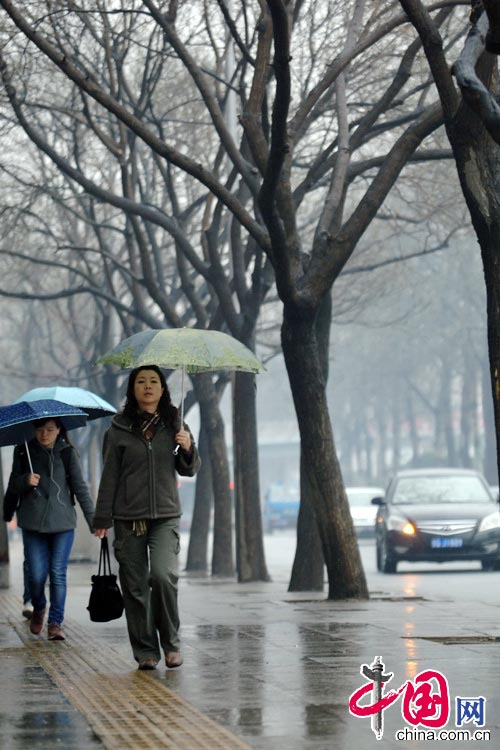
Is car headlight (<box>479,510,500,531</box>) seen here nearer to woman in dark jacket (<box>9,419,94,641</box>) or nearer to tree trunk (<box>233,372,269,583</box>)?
tree trunk (<box>233,372,269,583</box>)

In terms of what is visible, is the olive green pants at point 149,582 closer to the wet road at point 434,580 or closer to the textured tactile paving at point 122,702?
the textured tactile paving at point 122,702

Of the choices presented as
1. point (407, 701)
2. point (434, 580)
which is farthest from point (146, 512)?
point (434, 580)

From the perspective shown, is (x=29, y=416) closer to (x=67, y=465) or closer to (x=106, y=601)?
(x=67, y=465)

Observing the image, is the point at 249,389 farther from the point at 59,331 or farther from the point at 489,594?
the point at 59,331

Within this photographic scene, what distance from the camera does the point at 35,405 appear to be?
12.5m

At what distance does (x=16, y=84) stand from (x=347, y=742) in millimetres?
17349

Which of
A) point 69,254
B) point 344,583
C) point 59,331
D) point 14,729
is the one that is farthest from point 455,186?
point 59,331

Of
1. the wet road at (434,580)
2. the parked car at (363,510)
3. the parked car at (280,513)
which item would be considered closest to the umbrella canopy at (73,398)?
the wet road at (434,580)

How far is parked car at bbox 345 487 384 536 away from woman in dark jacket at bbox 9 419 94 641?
35.2 m

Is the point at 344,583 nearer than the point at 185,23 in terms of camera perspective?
Yes

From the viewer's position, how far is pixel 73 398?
1314cm

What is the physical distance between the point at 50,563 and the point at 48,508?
17.6 inches

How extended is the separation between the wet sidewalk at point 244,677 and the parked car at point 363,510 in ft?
107

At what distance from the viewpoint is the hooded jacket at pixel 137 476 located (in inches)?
384
